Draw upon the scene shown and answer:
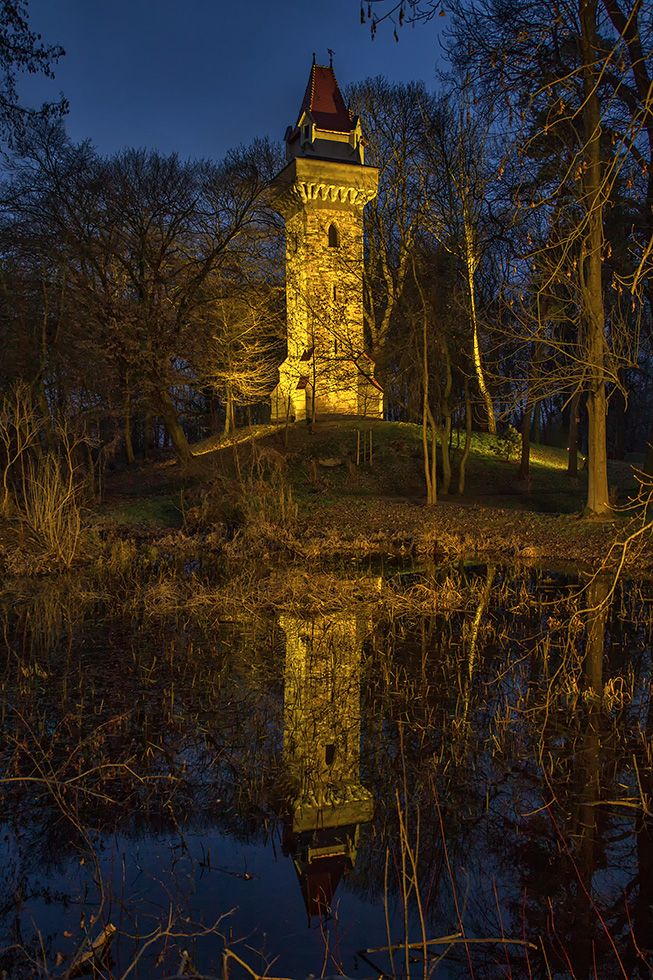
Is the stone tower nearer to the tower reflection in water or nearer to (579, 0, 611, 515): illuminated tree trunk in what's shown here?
(579, 0, 611, 515): illuminated tree trunk

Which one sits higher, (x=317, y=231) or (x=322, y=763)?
(x=317, y=231)

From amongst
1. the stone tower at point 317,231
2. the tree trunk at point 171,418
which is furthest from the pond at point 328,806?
the stone tower at point 317,231

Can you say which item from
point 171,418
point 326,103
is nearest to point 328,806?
point 171,418

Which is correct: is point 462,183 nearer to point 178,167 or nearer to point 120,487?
point 178,167

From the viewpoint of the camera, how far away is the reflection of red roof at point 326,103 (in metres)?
39.7

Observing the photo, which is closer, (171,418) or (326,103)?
(171,418)

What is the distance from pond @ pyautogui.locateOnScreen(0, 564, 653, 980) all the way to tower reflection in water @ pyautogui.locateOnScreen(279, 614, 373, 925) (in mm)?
17

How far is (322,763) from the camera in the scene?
513cm

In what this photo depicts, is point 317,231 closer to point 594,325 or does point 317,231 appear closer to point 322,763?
point 594,325

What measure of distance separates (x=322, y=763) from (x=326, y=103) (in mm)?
41460

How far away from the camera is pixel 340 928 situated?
11.4ft

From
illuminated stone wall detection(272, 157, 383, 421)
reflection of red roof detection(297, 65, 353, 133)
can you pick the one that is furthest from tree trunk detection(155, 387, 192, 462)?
reflection of red roof detection(297, 65, 353, 133)

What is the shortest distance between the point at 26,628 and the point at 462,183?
25.1m

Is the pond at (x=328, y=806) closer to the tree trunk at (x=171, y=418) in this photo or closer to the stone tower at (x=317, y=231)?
the tree trunk at (x=171, y=418)
